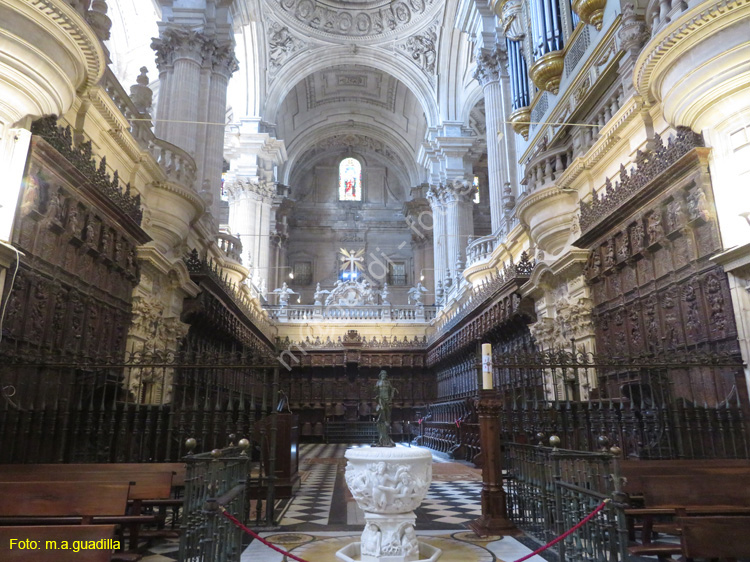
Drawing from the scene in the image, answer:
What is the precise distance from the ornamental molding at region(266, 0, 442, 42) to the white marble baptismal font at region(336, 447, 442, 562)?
24431mm

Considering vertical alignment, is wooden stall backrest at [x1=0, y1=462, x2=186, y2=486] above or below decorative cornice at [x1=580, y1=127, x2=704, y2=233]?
below

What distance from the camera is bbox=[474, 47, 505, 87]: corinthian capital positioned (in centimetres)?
1519

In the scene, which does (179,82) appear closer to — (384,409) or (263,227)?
(263,227)

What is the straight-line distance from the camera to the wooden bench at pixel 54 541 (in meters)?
2.38

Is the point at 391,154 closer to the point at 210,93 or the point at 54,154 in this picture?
the point at 210,93

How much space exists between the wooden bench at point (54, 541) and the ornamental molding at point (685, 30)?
6.17 meters

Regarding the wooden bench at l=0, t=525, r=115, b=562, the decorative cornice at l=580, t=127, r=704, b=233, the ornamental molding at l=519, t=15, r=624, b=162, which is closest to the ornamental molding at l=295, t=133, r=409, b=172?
the ornamental molding at l=519, t=15, r=624, b=162

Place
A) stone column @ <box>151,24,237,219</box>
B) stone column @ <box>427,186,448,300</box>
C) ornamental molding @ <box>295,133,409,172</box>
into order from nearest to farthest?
stone column @ <box>151,24,237,219</box> → stone column @ <box>427,186,448,300</box> → ornamental molding @ <box>295,133,409,172</box>

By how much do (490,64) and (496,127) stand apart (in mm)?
1933

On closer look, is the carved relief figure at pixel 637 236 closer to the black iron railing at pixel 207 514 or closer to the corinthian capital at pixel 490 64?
the black iron railing at pixel 207 514

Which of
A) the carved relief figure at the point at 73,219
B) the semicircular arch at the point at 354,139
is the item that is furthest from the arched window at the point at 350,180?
the carved relief figure at the point at 73,219

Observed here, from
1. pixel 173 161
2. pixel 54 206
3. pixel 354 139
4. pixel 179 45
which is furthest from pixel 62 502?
pixel 354 139

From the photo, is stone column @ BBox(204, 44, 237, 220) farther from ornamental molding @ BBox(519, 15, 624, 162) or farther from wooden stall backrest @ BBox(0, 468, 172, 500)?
wooden stall backrest @ BBox(0, 468, 172, 500)

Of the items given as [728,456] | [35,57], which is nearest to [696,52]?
[728,456]
